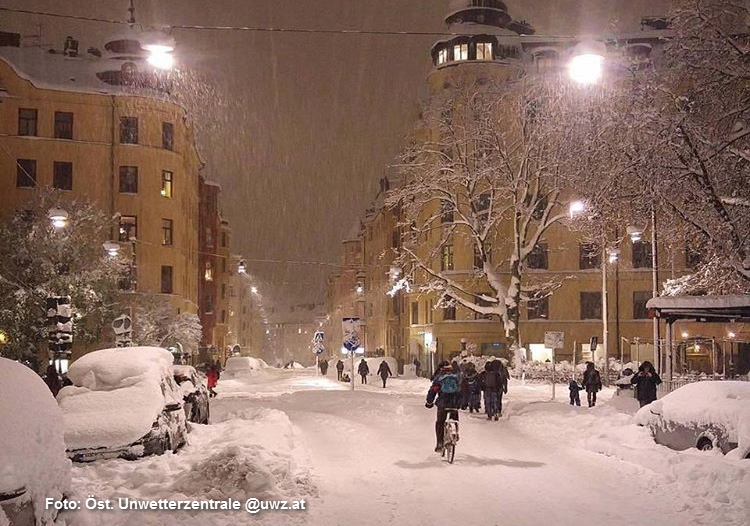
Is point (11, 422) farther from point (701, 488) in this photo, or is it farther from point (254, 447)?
point (701, 488)

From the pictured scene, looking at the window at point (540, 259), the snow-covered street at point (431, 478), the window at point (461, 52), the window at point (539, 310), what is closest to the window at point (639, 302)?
the window at point (539, 310)

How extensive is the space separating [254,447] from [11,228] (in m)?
36.1

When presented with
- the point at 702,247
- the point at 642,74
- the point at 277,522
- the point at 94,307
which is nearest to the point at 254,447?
the point at 277,522

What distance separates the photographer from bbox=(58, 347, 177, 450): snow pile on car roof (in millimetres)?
14797

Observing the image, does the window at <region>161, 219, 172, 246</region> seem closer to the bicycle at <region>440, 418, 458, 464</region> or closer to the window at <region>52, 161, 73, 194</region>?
the window at <region>52, 161, 73, 194</region>

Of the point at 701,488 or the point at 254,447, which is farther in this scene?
the point at 254,447

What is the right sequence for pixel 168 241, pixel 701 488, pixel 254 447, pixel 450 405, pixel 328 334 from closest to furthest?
pixel 701 488 → pixel 254 447 → pixel 450 405 → pixel 168 241 → pixel 328 334

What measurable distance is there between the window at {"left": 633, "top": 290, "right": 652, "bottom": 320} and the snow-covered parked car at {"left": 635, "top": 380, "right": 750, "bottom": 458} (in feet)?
156

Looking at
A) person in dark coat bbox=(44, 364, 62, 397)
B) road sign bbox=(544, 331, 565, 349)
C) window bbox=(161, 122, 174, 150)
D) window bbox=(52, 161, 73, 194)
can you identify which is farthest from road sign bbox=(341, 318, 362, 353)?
window bbox=(52, 161, 73, 194)

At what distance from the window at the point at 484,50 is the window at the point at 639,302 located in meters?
19.8

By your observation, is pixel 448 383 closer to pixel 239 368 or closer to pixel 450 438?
pixel 450 438

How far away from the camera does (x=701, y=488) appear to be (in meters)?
12.3

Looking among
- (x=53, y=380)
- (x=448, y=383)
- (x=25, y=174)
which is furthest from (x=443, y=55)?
(x=448, y=383)

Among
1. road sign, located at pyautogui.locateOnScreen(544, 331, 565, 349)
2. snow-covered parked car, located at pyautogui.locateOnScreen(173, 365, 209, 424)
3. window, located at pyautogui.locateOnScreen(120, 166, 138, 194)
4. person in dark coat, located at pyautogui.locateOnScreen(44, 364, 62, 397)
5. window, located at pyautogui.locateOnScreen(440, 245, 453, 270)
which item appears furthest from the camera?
window, located at pyautogui.locateOnScreen(440, 245, 453, 270)
